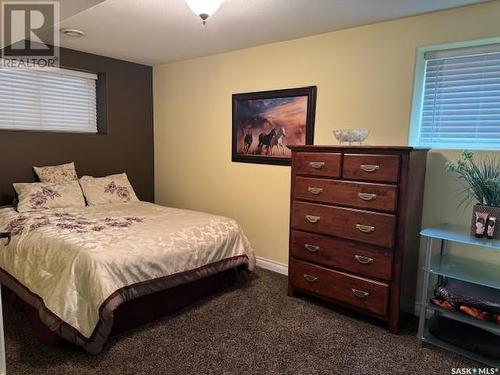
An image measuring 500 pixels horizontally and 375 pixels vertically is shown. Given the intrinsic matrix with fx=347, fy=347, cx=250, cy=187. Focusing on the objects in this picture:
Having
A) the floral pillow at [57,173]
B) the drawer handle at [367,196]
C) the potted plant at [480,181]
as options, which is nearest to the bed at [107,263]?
the floral pillow at [57,173]

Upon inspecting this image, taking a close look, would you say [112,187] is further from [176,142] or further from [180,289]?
[180,289]

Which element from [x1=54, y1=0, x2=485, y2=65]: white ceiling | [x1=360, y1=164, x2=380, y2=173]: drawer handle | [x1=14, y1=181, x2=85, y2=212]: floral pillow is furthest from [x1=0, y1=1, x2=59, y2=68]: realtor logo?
[x1=360, y1=164, x2=380, y2=173]: drawer handle

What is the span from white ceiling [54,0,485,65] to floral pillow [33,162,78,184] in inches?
48.2

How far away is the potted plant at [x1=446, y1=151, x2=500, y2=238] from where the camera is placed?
208cm

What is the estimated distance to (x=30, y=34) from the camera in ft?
9.80

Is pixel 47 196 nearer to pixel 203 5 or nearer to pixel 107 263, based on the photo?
pixel 107 263

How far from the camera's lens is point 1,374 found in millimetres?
1600

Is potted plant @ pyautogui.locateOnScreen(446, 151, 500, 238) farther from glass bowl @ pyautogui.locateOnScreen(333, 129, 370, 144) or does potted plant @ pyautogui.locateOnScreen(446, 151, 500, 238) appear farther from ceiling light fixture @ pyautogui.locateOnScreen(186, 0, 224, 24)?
ceiling light fixture @ pyautogui.locateOnScreen(186, 0, 224, 24)

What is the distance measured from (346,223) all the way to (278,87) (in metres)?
1.50

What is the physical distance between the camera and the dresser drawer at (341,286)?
7.80ft

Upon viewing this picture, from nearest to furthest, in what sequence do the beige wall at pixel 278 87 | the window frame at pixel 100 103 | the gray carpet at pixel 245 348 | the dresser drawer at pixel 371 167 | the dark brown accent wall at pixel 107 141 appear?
the gray carpet at pixel 245 348 < the dresser drawer at pixel 371 167 < the beige wall at pixel 278 87 < the dark brown accent wall at pixel 107 141 < the window frame at pixel 100 103

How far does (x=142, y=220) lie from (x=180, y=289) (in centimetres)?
71

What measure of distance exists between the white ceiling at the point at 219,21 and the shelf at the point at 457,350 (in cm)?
216

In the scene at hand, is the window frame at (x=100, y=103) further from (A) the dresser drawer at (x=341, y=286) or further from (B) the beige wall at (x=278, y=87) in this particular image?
(A) the dresser drawer at (x=341, y=286)
